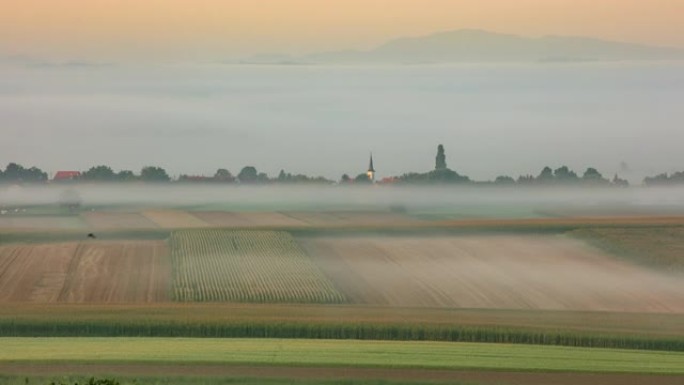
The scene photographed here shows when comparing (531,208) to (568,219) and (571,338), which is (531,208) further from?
(571,338)

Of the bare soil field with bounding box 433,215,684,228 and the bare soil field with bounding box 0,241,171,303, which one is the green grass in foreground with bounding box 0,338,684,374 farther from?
the bare soil field with bounding box 433,215,684,228

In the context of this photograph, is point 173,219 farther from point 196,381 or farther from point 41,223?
point 196,381

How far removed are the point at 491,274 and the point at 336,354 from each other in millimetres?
15914

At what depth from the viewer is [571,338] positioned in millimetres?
41531

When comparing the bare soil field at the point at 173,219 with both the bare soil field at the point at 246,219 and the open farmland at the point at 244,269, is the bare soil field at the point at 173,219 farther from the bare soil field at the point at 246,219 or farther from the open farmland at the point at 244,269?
the open farmland at the point at 244,269

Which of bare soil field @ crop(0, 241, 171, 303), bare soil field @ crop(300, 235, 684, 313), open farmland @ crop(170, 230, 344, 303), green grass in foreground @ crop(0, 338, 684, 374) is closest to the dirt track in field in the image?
green grass in foreground @ crop(0, 338, 684, 374)

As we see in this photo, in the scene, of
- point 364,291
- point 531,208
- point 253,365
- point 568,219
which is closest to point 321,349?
point 253,365

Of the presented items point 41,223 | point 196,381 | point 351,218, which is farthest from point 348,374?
point 351,218

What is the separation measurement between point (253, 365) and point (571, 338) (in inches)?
348

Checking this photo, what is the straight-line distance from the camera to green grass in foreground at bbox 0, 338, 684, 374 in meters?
36.9

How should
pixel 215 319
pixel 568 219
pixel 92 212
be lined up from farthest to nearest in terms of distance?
pixel 92 212, pixel 568 219, pixel 215 319

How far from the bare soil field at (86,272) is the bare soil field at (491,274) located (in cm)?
527

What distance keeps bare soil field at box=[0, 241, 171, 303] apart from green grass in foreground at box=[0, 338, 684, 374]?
6873mm

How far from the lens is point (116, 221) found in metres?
65.6
